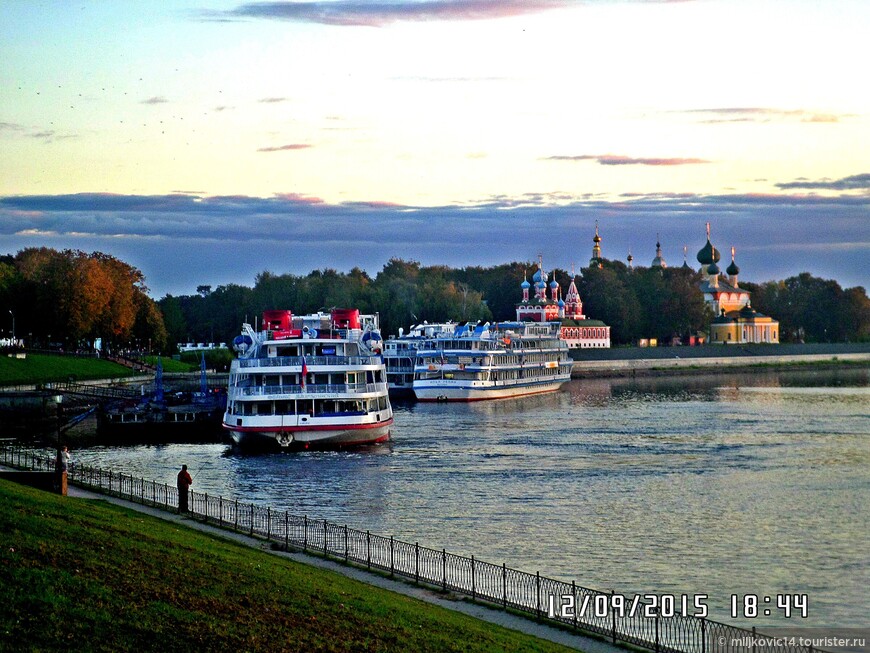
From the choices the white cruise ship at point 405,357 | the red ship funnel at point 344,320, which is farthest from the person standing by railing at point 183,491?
the white cruise ship at point 405,357

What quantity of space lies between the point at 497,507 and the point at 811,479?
1807cm

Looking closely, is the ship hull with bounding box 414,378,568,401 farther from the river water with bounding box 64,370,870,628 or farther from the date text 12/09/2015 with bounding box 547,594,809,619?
the date text 12/09/2015 with bounding box 547,594,809,619

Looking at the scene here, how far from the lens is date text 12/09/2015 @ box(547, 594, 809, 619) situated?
33.5 meters

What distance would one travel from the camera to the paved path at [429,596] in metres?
30.1

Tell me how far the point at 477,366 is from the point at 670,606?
326 ft

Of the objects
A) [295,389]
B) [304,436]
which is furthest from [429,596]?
[295,389]

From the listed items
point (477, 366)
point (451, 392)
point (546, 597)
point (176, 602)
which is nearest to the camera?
point (176, 602)

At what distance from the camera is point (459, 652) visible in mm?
26875

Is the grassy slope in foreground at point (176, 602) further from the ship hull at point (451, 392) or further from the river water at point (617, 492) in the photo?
the ship hull at point (451, 392)

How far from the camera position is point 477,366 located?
13550cm

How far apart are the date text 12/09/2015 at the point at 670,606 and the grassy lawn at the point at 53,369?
88.6 m

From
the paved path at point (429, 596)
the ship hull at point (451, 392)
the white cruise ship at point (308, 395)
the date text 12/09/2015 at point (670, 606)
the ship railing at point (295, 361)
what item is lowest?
the date text 12/09/2015 at point (670, 606)

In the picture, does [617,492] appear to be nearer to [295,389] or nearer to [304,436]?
[304,436]

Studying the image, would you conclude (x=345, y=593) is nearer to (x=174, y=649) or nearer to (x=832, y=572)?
(x=174, y=649)
